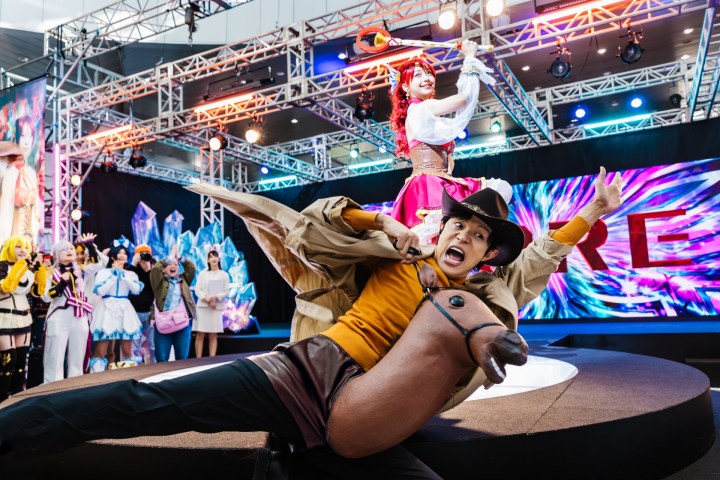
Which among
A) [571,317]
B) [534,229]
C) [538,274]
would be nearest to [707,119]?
[534,229]

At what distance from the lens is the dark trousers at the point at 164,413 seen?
1.15 meters

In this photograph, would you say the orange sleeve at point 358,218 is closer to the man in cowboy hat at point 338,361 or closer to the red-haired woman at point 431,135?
the man in cowboy hat at point 338,361

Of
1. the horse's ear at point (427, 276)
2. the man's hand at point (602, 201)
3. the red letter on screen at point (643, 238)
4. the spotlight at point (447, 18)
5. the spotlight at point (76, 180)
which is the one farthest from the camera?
the spotlight at point (76, 180)

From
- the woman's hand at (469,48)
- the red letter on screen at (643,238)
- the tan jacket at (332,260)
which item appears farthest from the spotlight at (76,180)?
the red letter on screen at (643,238)

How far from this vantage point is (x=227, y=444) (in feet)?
5.85

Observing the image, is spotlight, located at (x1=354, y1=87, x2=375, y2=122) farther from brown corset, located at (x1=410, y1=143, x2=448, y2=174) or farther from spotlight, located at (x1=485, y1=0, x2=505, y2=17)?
brown corset, located at (x1=410, y1=143, x2=448, y2=174)

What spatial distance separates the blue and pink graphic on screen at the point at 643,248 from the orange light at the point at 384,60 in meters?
3.45

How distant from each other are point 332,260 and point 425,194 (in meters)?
1.02

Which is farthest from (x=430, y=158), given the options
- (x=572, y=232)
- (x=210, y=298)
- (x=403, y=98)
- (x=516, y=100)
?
(x=516, y=100)

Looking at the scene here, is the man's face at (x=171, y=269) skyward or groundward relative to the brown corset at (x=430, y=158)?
groundward

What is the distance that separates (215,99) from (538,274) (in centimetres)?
732

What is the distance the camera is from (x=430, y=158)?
2.54 m

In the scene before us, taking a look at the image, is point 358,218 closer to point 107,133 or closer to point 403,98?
point 403,98

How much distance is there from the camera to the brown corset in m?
2.54
